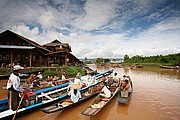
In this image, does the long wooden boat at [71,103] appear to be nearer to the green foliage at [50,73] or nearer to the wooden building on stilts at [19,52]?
the green foliage at [50,73]

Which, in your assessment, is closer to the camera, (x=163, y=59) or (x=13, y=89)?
(x=13, y=89)

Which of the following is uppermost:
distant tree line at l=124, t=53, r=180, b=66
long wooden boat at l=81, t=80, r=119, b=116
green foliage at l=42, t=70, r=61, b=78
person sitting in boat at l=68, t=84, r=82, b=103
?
Answer: distant tree line at l=124, t=53, r=180, b=66

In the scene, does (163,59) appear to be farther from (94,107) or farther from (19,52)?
(94,107)

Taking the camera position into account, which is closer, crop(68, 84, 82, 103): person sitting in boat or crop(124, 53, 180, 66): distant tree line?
crop(68, 84, 82, 103): person sitting in boat

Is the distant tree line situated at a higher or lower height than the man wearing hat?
higher

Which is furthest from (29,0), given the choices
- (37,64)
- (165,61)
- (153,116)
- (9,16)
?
(165,61)

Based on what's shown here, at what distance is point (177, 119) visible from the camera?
6.83m

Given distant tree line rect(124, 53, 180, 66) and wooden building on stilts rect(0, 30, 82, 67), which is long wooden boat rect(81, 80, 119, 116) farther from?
distant tree line rect(124, 53, 180, 66)

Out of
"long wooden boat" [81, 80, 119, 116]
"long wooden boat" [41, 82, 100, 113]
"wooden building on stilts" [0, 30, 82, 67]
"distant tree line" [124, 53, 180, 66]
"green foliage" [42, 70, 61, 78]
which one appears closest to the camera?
"long wooden boat" [81, 80, 119, 116]

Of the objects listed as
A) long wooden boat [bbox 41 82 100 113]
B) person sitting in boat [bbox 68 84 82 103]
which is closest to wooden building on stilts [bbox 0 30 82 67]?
long wooden boat [bbox 41 82 100 113]

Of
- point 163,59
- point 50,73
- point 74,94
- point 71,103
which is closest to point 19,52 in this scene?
point 50,73

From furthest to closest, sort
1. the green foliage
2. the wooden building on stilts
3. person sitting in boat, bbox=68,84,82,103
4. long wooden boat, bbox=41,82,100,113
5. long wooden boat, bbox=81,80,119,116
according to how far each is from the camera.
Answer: the wooden building on stilts → the green foliage → person sitting in boat, bbox=68,84,82,103 → long wooden boat, bbox=41,82,100,113 → long wooden boat, bbox=81,80,119,116

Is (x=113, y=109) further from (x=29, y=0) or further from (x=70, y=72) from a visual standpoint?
(x=29, y=0)

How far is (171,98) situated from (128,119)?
594cm
